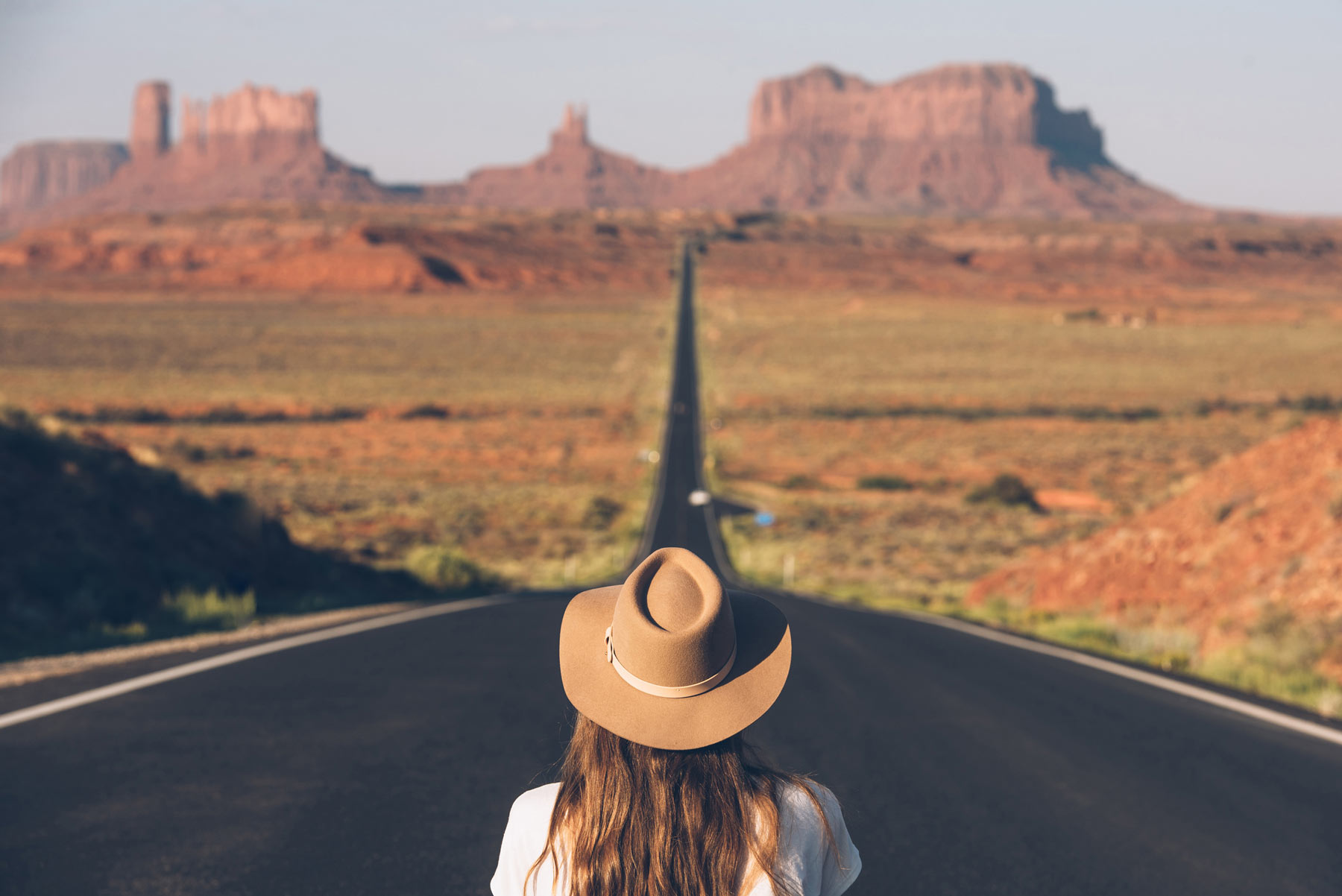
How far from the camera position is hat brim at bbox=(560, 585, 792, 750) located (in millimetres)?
2320

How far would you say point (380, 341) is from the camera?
3575 inches

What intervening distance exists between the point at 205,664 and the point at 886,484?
37.2 metres

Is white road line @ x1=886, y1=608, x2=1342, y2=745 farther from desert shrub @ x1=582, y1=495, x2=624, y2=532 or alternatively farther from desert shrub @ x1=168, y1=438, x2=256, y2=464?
desert shrub @ x1=168, y1=438, x2=256, y2=464

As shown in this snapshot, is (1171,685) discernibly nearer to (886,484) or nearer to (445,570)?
(445,570)

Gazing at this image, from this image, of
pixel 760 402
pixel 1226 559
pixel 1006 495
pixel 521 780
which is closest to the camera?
pixel 521 780

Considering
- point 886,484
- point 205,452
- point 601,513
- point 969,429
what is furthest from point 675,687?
point 969,429

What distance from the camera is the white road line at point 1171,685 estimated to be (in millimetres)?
7160

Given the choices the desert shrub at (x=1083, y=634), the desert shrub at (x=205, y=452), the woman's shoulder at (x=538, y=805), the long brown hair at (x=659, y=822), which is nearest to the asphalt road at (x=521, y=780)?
the woman's shoulder at (x=538, y=805)

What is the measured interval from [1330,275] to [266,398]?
135718mm

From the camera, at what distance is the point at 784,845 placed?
243 centimetres

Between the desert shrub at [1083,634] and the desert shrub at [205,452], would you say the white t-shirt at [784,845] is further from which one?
→ the desert shrub at [205,452]

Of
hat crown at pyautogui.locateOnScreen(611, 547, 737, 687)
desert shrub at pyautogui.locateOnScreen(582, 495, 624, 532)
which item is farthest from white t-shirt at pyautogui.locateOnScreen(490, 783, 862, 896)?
desert shrub at pyautogui.locateOnScreen(582, 495, 624, 532)

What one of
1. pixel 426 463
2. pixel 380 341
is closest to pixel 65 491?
pixel 426 463

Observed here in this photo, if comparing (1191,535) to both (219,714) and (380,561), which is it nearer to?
(219,714)
